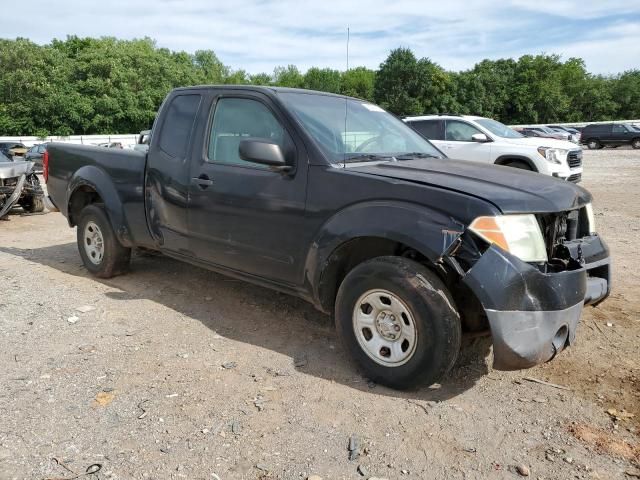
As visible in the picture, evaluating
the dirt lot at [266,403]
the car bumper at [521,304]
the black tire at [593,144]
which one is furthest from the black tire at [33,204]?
the black tire at [593,144]

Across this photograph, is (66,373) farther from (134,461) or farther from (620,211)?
(620,211)

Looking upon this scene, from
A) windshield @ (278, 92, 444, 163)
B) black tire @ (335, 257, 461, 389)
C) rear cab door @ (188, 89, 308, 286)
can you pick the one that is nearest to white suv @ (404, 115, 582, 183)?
windshield @ (278, 92, 444, 163)

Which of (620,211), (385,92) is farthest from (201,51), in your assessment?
(620,211)

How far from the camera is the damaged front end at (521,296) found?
2877 mm

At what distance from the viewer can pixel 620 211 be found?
9789 mm

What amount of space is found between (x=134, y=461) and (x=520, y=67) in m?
74.3

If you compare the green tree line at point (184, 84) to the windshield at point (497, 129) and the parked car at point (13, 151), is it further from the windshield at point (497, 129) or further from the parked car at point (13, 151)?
the windshield at point (497, 129)

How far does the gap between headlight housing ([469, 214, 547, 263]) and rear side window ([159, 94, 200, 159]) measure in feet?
8.71

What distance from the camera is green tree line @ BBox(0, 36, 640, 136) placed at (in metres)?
49.6

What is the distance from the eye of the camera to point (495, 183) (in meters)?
3.32

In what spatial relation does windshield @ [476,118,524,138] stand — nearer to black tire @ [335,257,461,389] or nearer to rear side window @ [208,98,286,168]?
rear side window @ [208,98,286,168]

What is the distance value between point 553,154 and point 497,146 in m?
1.11

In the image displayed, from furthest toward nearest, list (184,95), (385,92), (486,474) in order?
(385,92)
(184,95)
(486,474)

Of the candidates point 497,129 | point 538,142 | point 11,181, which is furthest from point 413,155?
point 497,129
